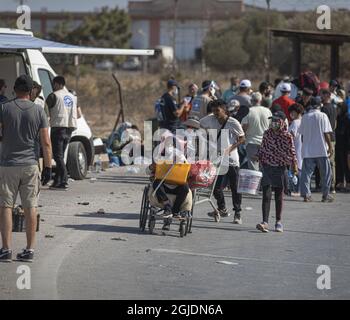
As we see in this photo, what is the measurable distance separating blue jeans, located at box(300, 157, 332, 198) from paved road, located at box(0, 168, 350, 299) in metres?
0.63

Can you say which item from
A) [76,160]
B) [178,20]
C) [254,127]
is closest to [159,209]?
[254,127]

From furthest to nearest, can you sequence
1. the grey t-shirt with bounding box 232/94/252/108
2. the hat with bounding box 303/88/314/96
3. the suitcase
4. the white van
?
the hat with bounding box 303/88/314/96 < the grey t-shirt with bounding box 232/94/252/108 < the white van < the suitcase

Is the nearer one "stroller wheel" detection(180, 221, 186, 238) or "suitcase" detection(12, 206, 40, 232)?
"suitcase" detection(12, 206, 40, 232)

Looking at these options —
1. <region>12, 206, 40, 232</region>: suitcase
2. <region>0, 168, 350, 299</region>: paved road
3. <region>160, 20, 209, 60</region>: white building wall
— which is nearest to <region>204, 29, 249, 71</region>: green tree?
<region>160, 20, 209, 60</region>: white building wall

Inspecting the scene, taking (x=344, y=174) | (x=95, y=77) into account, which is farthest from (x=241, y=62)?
(x=344, y=174)

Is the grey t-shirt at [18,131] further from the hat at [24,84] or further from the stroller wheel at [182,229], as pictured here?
the stroller wheel at [182,229]

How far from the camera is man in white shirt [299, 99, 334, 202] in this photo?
1767cm

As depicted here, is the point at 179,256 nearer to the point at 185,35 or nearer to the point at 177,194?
the point at 177,194

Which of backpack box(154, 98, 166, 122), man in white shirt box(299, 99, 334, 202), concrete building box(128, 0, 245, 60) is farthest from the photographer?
concrete building box(128, 0, 245, 60)

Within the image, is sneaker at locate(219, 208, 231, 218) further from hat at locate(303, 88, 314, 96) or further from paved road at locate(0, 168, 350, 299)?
hat at locate(303, 88, 314, 96)

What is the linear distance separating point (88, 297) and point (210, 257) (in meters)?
2.87

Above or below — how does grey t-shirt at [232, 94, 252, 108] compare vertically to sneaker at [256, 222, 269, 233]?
above

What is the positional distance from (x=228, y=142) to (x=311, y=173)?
3.36m
